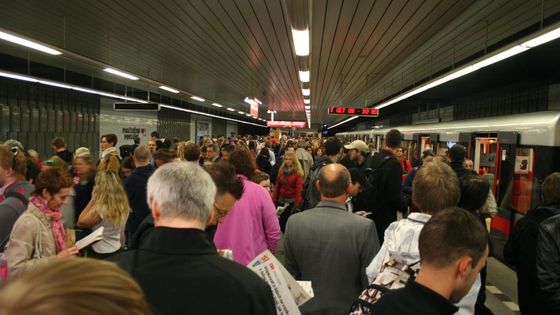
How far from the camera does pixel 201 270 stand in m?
1.41

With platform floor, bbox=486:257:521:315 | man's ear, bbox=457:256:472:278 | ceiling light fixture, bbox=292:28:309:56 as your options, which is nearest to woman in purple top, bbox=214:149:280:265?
man's ear, bbox=457:256:472:278

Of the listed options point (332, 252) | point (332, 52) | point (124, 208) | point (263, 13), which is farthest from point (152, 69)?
point (332, 252)

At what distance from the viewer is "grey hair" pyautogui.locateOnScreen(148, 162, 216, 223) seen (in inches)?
61.4

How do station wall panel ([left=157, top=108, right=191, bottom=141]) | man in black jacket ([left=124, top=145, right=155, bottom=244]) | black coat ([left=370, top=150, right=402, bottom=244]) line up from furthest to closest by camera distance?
station wall panel ([left=157, top=108, right=191, bottom=141]), black coat ([left=370, top=150, right=402, bottom=244]), man in black jacket ([left=124, top=145, right=155, bottom=244])

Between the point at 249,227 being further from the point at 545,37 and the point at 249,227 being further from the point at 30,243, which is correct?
the point at 545,37

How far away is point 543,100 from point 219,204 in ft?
37.6

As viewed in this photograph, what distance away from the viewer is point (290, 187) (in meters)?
6.43

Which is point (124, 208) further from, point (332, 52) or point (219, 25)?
point (332, 52)

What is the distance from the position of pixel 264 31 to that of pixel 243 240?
5.31 m

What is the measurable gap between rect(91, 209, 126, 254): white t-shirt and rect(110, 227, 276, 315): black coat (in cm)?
261

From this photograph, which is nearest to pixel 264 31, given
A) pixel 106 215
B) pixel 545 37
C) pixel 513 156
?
pixel 545 37

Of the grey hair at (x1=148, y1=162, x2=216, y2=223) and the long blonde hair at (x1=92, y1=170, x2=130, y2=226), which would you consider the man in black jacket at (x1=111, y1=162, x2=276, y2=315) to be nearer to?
the grey hair at (x1=148, y1=162, x2=216, y2=223)

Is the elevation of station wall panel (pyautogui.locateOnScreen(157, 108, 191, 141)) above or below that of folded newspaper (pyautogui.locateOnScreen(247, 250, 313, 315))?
above

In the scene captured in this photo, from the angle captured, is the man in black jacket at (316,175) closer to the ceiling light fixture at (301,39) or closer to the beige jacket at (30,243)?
the ceiling light fixture at (301,39)
